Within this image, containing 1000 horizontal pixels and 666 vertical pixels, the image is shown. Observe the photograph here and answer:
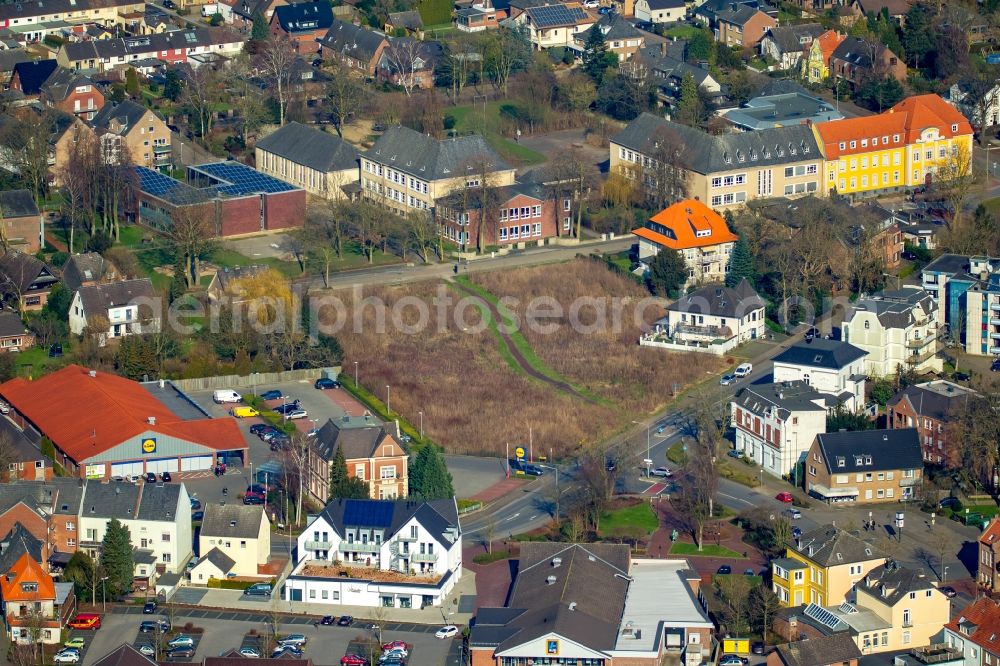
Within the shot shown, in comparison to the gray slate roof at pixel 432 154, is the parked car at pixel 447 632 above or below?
above

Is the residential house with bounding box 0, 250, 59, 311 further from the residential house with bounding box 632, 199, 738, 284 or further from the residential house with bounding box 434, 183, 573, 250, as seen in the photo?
the residential house with bounding box 632, 199, 738, 284

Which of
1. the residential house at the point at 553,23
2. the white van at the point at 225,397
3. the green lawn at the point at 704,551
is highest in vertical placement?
the green lawn at the point at 704,551

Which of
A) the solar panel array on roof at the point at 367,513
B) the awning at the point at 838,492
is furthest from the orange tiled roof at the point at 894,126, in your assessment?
the solar panel array on roof at the point at 367,513

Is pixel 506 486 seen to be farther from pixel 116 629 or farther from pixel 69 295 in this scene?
pixel 69 295

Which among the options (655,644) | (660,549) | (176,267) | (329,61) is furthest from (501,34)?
(655,644)

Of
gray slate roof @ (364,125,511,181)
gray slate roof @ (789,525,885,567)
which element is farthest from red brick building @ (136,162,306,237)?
gray slate roof @ (789,525,885,567)

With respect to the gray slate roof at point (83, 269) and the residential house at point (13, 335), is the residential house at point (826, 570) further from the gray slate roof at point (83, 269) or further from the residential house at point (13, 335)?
the gray slate roof at point (83, 269)

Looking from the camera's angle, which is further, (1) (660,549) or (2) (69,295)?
(2) (69,295)

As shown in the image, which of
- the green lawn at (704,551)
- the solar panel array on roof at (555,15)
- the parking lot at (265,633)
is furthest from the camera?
the solar panel array on roof at (555,15)
